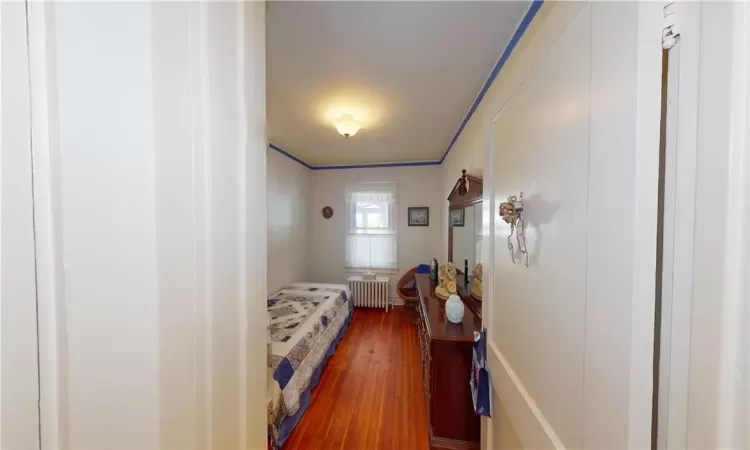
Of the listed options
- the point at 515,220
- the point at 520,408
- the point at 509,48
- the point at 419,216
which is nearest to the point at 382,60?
the point at 509,48

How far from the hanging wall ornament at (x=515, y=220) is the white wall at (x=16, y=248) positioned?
1.09 meters

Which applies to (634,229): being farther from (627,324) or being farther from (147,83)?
(147,83)

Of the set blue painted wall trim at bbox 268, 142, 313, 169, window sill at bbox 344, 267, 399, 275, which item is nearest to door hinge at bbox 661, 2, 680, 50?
blue painted wall trim at bbox 268, 142, 313, 169

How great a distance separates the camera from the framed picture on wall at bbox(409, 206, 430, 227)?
→ 422cm

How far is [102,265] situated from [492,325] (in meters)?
1.28

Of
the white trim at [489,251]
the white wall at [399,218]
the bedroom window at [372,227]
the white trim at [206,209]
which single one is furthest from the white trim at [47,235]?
the bedroom window at [372,227]

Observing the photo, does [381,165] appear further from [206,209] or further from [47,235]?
[47,235]

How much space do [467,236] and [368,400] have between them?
1.73 meters

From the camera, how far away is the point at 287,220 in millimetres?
3781

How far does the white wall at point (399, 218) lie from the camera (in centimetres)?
420

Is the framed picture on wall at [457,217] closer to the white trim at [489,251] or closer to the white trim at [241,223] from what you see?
the white trim at [489,251]

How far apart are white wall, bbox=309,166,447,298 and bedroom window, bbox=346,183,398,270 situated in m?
0.12

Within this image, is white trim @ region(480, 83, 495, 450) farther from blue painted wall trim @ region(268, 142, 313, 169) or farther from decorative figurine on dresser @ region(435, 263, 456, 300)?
blue painted wall trim @ region(268, 142, 313, 169)

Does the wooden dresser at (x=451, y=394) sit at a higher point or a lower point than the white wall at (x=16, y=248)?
lower
